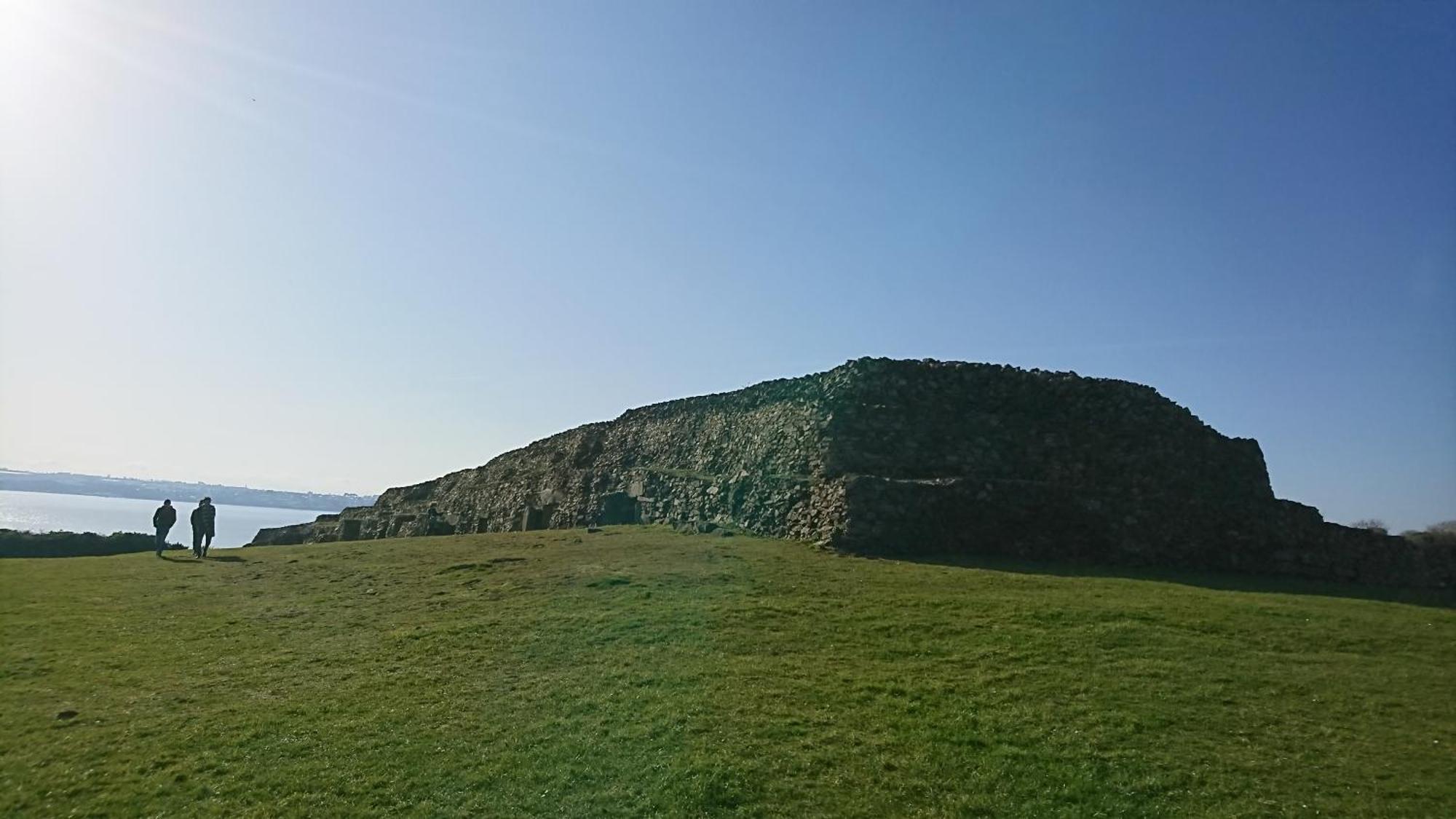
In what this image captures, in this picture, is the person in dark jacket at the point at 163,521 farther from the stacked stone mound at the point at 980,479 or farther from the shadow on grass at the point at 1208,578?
the shadow on grass at the point at 1208,578

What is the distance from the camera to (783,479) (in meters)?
27.7

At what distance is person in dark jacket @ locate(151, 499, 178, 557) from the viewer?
28156 millimetres

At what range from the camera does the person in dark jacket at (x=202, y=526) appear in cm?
2803

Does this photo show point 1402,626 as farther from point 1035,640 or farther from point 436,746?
point 436,746

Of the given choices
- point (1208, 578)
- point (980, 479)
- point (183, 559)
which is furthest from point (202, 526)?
point (1208, 578)

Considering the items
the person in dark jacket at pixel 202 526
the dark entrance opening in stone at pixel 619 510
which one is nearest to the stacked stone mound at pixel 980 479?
the dark entrance opening in stone at pixel 619 510

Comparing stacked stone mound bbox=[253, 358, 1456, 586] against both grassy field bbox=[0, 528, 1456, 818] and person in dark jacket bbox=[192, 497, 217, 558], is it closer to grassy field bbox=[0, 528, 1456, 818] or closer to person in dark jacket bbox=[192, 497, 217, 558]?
grassy field bbox=[0, 528, 1456, 818]

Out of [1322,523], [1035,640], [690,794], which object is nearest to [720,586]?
[1035,640]

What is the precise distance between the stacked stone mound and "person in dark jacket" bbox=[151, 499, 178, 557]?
1206cm

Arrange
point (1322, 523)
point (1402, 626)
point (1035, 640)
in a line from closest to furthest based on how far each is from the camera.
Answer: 1. point (1035, 640)
2. point (1402, 626)
3. point (1322, 523)

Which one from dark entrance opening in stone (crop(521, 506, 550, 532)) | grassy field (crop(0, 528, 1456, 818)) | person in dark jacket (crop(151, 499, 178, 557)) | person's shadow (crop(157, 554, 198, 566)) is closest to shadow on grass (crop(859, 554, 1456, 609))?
grassy field (crop(0, 528, 1456, 818))

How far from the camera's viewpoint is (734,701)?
456 inches

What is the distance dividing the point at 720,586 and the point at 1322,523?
1624 centimetres

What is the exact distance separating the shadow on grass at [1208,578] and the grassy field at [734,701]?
4.31 ft
